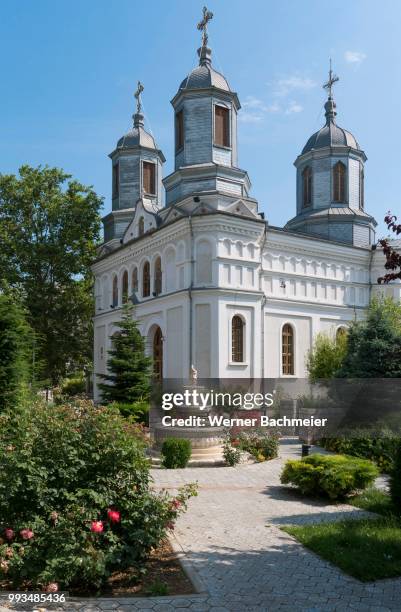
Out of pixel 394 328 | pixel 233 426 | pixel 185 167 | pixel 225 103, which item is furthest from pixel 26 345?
pixel 225 103

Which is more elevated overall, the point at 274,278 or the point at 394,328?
the point at 274,278

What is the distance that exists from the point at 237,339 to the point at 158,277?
5916 mm

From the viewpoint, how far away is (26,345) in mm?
16531

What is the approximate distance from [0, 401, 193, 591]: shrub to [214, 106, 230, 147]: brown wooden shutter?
74.7ft

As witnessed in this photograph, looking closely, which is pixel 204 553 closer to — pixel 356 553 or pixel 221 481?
pixel 356 553

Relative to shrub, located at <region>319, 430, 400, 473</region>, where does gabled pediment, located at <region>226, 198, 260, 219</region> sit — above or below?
above

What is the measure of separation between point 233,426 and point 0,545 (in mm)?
10843

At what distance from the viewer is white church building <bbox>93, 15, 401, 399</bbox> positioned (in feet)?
80.9

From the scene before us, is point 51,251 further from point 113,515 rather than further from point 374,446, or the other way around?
point 113,515

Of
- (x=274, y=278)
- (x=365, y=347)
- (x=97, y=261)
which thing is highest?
(x=97, y=261)

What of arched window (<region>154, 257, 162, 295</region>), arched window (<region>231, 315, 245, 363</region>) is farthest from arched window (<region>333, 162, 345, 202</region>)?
arched window (<region>231, 315, 245, 363</region>)

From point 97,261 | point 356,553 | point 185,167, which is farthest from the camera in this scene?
point 97,261

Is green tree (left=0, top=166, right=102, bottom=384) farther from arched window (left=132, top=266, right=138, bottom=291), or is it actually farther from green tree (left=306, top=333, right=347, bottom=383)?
green tree (left=306, top=333, right=347, bottom=383)

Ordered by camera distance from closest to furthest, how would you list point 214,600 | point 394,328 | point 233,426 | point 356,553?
point 214,600 → point 356,553 → point 233,426 → point 394,328
